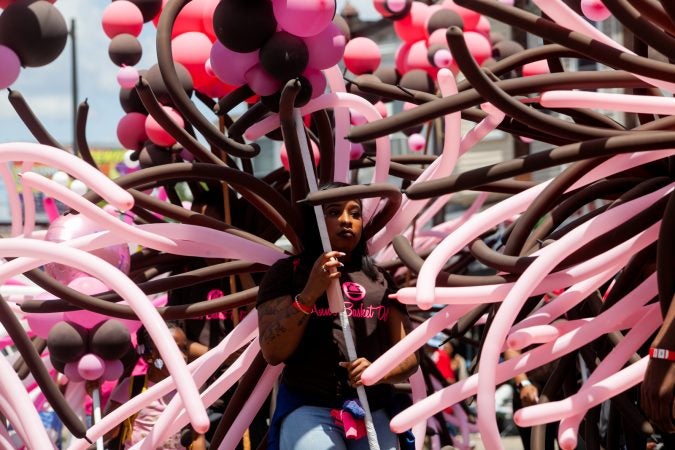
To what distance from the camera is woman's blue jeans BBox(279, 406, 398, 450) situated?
422cm

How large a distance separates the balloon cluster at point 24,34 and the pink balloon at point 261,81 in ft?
3.61

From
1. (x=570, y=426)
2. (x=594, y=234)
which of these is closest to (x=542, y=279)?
(x=594, y=234)

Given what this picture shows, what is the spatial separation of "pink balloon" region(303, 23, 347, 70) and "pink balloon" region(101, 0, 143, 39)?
8.01 ft

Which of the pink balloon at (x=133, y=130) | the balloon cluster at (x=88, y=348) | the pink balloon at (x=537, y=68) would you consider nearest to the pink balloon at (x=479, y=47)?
the pink balloon at (x=537, y=68)

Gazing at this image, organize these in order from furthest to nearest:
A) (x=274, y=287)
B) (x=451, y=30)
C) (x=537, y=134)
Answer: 1. (x=537, y=134)
2. (x=274, y=287)
3. (x=451, y=30)

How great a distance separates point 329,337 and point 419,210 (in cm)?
102

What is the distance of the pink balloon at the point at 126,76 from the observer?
688 cm

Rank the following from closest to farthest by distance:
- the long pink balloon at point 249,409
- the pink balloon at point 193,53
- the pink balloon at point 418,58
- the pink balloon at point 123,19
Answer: the long pink balloon at point 249,409 → the pink balloon at point 193,53 → the pink balloon at point 123,19 → the pink balloon at point 418,58

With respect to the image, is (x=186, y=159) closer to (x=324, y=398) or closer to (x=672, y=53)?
(x=324, y=398)

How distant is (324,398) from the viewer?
14.2 ft

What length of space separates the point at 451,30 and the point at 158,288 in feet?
6.76

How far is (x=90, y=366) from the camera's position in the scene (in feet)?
21.2

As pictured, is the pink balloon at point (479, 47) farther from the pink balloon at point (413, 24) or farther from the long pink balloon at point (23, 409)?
the long pink balloon at point (23, 409)

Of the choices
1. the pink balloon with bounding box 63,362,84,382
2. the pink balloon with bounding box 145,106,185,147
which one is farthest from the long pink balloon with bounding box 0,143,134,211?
the pink balloon with bounding box 145,106,185,147
